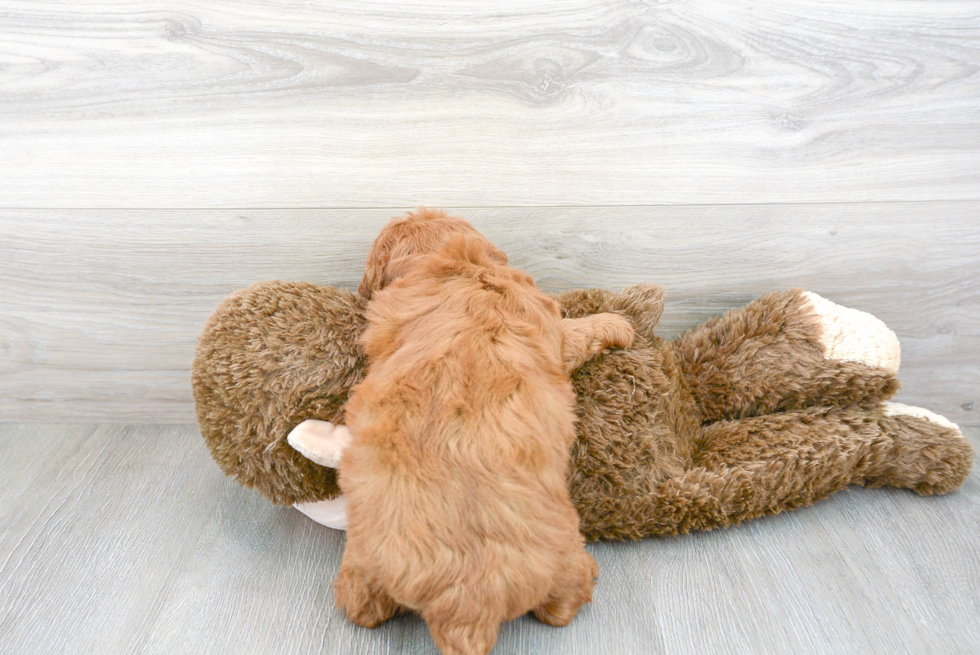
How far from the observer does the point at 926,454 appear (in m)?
1.13

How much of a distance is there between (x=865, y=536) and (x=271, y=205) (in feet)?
3.87

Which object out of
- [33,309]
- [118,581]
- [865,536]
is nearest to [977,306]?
[865,536]

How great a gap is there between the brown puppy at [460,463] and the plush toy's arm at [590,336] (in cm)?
7

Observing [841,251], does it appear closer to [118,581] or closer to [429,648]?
[429,648]

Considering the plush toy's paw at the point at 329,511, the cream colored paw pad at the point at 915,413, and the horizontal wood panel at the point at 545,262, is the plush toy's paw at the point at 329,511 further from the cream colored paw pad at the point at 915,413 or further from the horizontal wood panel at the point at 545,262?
the cream colored paw pad at the point at 915,413

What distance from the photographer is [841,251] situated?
125 cm

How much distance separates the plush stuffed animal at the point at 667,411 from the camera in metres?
1.00

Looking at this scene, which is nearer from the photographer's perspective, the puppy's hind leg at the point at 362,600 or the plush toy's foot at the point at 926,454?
the puppy's hind leg at the point at 362,600

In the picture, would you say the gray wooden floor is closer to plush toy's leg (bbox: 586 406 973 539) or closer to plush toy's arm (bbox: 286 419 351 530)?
plush toy's leg (bbox: 586 406 973 539)

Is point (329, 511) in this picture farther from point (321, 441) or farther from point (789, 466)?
point (789, 466)

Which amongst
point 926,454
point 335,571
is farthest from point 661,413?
point 335,571

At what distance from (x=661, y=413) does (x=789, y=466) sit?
223 mm

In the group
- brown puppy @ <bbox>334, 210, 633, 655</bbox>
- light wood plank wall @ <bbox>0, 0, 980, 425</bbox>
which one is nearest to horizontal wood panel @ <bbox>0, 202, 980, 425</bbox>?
light wood plank wall @ <bbox>0, 0, 980, 425</bbox>

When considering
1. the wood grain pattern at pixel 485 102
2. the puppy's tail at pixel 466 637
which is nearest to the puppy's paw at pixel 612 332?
the wood grain pattern at pixel 485 102
